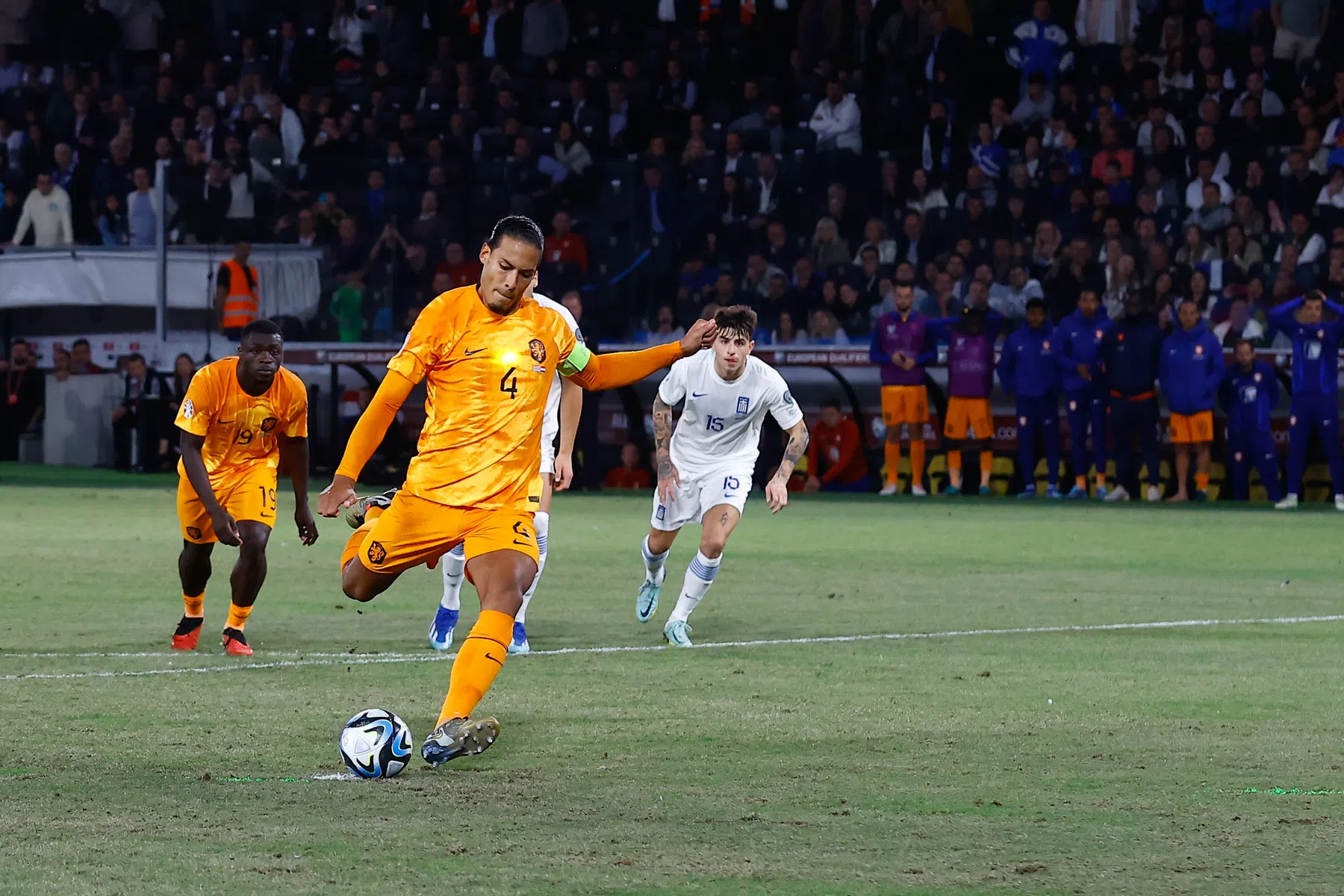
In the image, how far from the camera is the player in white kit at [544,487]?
31.3 ft

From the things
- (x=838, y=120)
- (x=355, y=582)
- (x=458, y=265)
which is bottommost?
(x=355, y=582)

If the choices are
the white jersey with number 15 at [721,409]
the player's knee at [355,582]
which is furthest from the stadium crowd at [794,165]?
the player's knee at [355,582]

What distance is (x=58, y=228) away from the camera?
26531 mm

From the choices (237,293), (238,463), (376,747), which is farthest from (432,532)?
(237,293)

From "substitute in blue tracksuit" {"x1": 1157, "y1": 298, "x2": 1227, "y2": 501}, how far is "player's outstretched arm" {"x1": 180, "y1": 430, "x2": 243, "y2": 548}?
14234mm

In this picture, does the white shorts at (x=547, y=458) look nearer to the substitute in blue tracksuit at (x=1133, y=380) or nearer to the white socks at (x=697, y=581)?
the white socks at (x=697, y=581)

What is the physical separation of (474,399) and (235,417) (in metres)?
3.15

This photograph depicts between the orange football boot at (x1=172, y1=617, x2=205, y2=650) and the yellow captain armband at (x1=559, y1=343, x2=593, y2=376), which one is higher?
the yellow captain armband at (x1=559, y1=343, x2=593, y2=376)

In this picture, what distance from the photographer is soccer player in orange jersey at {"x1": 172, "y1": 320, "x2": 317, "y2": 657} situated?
9375mm

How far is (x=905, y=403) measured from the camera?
2236cm

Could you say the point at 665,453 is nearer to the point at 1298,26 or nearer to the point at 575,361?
the point at 575,361

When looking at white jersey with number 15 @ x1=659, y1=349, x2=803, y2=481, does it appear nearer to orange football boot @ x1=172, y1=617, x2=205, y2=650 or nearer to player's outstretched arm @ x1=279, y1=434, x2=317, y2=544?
player's outstretched arm @ x1=279, y1=434, x2=317, y2=544

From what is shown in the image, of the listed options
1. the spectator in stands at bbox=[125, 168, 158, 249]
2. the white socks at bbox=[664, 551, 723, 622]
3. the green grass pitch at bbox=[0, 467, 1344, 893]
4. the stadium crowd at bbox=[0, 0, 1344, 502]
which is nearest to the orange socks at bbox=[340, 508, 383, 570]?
the green grass pitch at bbox=[0, 467, 1344, 893]

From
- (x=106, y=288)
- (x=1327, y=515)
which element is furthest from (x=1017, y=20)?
(x=106, y=288)
